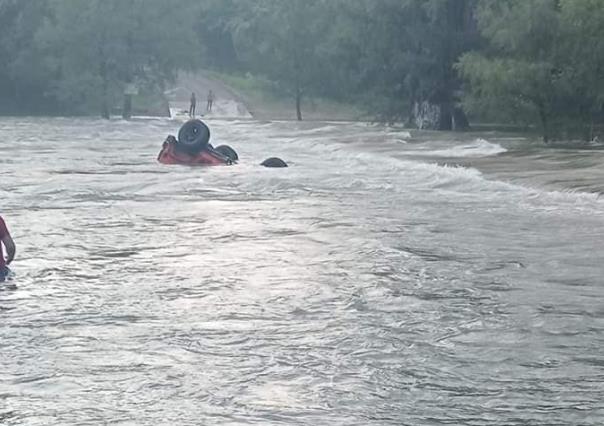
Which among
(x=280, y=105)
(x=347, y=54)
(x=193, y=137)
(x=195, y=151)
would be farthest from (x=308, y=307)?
(x=280, y=105)

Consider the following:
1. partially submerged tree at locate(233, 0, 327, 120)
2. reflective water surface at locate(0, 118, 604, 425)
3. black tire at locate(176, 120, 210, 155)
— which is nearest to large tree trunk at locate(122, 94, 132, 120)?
partially submerged tree at locate(233, 0, 327, 120)

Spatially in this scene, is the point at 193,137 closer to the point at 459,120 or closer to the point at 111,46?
the point at 459,120

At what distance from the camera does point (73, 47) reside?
282 feet

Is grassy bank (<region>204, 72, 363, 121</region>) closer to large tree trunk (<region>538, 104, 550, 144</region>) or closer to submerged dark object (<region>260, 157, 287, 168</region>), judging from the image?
large tree trunk (<region>538, 104, 550, 144</region>)

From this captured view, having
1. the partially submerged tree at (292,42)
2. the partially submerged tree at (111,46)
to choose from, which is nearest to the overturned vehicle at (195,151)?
the partially submerged tree at (292,42)

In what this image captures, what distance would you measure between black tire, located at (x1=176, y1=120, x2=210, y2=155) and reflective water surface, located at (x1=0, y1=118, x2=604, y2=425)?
9.52 m

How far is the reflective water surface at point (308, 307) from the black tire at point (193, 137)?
9.52 m

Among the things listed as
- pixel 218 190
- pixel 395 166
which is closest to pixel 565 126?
pixel 395 166

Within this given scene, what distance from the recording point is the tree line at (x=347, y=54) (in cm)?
4228

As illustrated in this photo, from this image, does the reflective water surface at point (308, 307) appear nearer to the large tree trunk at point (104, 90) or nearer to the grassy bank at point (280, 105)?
the large tree trunk at point (104, 90)

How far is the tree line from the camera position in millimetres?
42281

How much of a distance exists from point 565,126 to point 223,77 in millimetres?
74703

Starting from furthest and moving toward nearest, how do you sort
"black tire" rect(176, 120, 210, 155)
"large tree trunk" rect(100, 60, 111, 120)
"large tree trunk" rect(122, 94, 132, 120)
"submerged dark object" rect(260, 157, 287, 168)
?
"large tree trunk" rect(122, 94, 132, 120), "large tree trunk" rect(100, 60, 111, 120), "black tire" rect(176, 120, 210, 155), "submerged dark object" rect(260, 157, 287, 168)

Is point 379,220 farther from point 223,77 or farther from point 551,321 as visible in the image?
point 223,77
